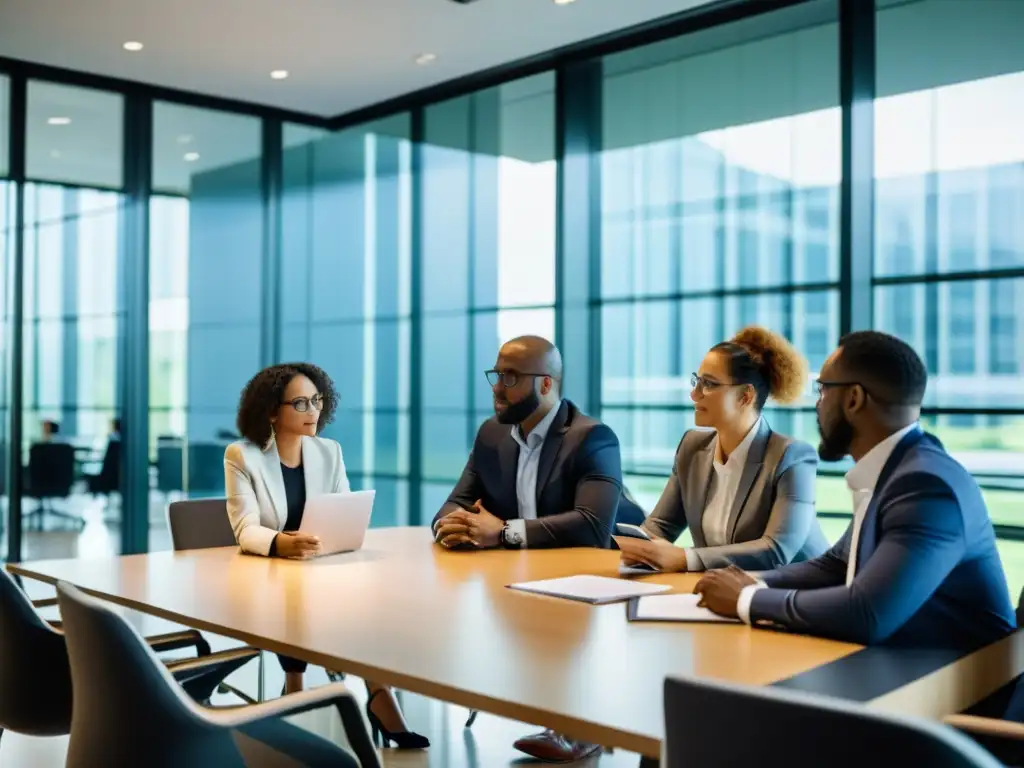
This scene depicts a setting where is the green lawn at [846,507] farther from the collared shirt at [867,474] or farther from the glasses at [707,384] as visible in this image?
the collared shirt at [867,474]

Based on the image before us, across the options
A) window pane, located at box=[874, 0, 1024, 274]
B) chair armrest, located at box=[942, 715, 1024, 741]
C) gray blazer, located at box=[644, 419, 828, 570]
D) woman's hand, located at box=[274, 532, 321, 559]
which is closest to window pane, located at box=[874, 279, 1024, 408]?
window pane, located at box=[874, 0, 1024, 274]

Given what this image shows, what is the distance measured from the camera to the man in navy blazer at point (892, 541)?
205 centimetres

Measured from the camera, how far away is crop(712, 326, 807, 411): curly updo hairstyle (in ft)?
10.8

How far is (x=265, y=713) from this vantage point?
1884 millimetres

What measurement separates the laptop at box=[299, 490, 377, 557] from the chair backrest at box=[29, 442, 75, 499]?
4400 mm

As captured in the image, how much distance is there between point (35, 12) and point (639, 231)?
3524 millimetres

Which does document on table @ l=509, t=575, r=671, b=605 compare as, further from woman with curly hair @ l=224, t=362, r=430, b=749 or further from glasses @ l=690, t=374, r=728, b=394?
woman with curly hair @ l=224, t=362, r=430, b=749

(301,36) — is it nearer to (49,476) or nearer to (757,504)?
(49,476)

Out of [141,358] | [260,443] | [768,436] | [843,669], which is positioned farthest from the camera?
[141,358]

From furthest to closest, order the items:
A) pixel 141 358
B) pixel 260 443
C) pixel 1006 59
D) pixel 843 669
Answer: pixel 141 358, pixel 1006 59, pixel 260 443, pixel 843 669

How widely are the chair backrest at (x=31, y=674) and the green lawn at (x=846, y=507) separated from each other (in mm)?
2858

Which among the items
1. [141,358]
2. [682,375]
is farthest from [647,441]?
[141,358]

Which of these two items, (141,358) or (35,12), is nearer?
(35,12)

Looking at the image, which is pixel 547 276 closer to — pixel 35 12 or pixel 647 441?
pixel 647 441
